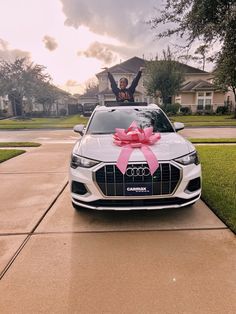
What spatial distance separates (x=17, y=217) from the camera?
400cm

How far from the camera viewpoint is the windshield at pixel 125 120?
477 centimetres

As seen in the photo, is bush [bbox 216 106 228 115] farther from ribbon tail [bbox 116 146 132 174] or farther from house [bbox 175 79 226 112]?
ribbon tail [bbox 116 146 132 174]

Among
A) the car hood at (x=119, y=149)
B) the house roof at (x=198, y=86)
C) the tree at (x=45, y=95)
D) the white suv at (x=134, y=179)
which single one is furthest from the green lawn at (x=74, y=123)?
the white suv at (x=134, y=179)

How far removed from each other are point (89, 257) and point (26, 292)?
0.74m

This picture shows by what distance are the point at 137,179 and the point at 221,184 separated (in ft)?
8.36

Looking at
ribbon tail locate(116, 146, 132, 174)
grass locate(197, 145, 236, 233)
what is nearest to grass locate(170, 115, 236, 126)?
grass locate(197, 145, 236, 233)

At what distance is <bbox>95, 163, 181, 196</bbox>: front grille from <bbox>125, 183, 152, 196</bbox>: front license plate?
0.03m

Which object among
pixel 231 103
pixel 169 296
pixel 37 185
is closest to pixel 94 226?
pixel 169 296

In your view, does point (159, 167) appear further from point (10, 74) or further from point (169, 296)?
point (10, 74)

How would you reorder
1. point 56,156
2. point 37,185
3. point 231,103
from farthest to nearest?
1. point 231,103
2. point 56,156
3. point 37,185

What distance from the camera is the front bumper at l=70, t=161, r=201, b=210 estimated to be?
3.45 metres

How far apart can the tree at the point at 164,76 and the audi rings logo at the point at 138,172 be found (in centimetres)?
2849

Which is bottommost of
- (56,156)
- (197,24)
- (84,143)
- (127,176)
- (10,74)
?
(56,156)

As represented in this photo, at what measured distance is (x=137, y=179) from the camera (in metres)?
3.39
